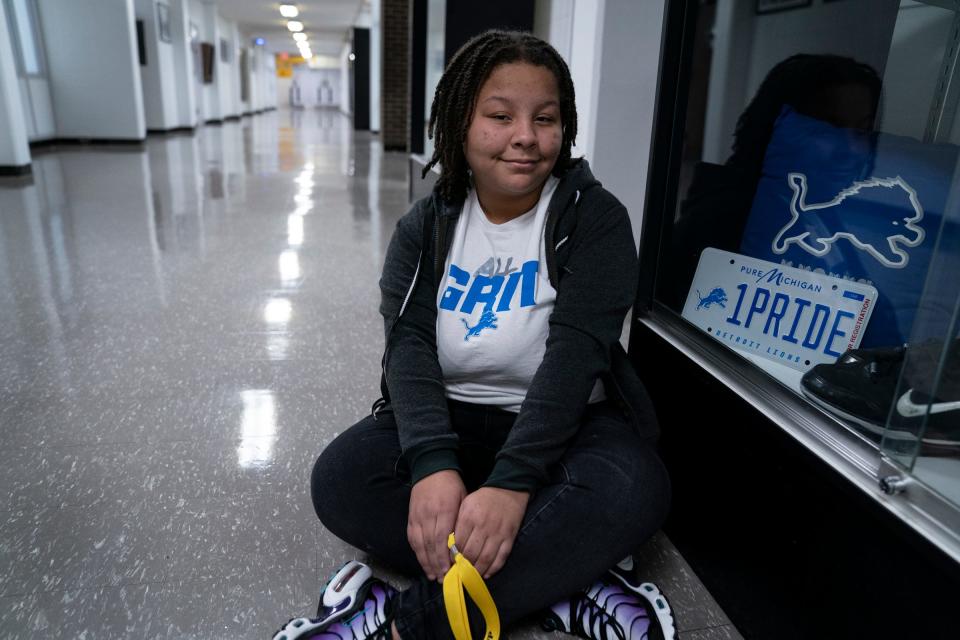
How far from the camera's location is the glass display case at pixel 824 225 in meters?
0.95

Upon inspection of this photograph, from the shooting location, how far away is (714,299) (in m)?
1.35

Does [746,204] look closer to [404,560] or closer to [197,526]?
[404,560]

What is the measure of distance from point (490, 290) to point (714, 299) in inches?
20.1

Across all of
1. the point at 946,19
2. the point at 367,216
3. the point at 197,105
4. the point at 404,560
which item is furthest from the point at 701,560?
the point at 197,105

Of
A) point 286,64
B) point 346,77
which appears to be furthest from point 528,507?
point 286,64

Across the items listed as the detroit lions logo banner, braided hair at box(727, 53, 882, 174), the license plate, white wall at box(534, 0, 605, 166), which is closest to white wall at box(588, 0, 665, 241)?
white wall at box(534, 0, 605, 166)

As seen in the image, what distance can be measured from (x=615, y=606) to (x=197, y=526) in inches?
32.7

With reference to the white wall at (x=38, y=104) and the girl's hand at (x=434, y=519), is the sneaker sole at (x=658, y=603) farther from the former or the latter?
the white wall at (x=38, y=104)

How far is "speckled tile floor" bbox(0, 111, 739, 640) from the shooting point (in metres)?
1.14

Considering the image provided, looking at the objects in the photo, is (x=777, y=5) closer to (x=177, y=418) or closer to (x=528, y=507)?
(x=528, y=507)

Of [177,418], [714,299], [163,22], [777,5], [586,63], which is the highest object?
[163,22]

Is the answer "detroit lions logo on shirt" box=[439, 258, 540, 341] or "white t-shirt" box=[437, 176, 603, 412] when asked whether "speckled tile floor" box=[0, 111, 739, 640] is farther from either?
"detroit lions logo on shirt" box=[439, 258, 540, 341]

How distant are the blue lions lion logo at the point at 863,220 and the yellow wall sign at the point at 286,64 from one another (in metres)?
48.8

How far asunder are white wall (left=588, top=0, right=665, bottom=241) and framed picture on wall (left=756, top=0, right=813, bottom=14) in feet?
1.93
